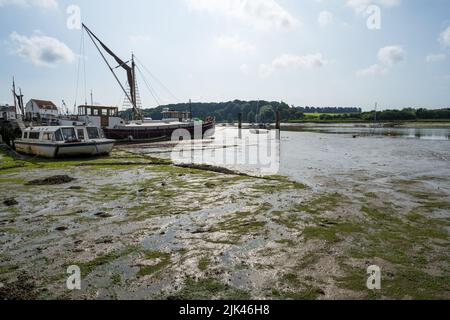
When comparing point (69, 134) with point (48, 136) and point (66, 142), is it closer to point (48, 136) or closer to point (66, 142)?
point (66, 142)

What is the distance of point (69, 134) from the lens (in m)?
25.7

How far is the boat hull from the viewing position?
2466cm

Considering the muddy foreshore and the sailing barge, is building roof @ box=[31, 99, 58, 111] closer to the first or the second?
the sailing barge

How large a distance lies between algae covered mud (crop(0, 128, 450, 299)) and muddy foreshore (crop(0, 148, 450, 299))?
0.03 metres

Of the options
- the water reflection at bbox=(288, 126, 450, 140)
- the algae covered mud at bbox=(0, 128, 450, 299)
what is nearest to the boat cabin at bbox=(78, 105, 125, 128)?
the algae covered mud at bbox=(0, 128, 450, 299)

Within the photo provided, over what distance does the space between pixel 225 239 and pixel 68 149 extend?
21623mm

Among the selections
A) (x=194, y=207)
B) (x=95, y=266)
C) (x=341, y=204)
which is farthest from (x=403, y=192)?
(x=95, y=266)

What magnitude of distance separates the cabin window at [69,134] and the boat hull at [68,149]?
1049 mm

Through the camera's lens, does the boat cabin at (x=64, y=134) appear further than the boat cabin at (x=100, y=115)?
No

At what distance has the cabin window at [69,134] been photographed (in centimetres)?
2538
